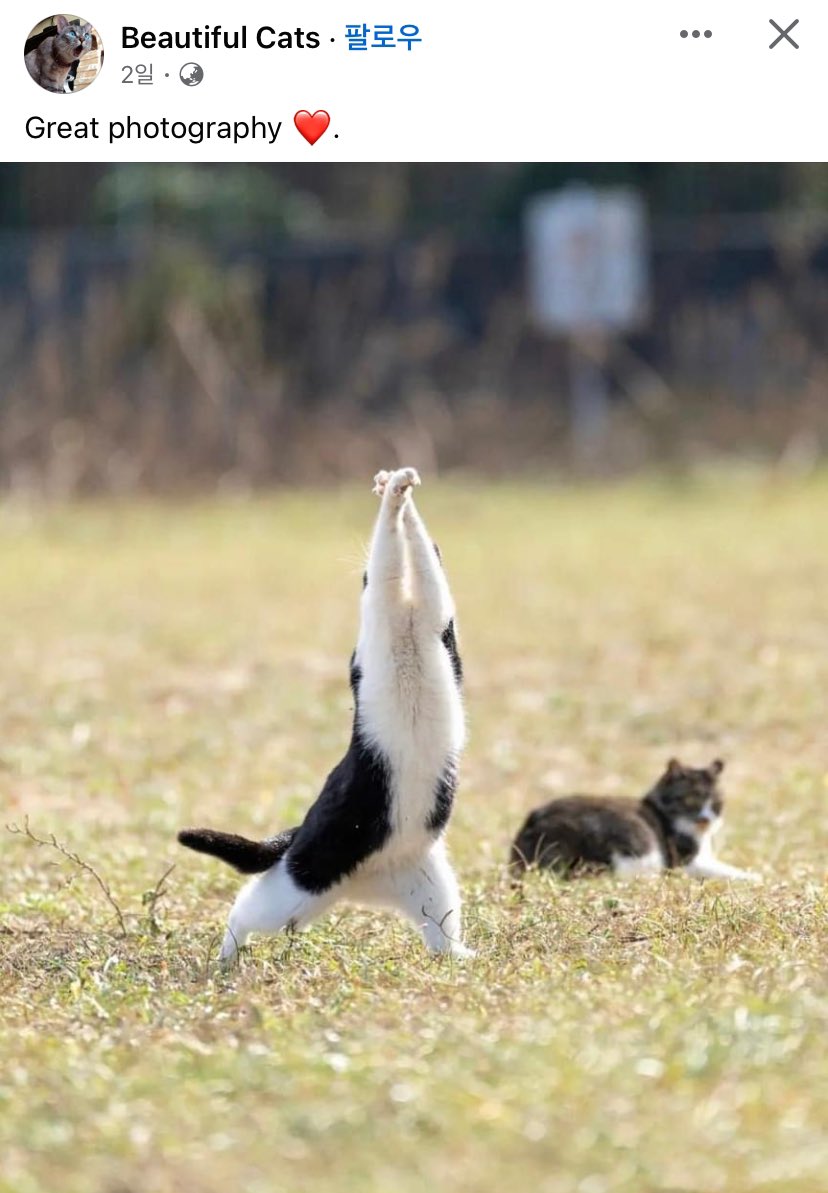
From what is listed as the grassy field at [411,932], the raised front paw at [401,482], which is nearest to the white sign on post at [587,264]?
the grassy field at [411,932]

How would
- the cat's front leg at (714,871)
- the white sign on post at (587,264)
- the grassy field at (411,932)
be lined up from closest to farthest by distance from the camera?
the grassy field at (411,932), the cat's front leg at (714,871), the white sign on post at (587,264)

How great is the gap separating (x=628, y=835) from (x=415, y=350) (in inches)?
680

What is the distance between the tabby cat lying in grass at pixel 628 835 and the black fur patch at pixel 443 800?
1415 millimetres

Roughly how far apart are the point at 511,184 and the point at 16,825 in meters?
22.1

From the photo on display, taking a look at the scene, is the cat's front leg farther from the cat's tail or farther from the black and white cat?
the cat's tail

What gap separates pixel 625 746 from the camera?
9.90 meters

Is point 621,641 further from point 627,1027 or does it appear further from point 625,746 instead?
point 627,1027
